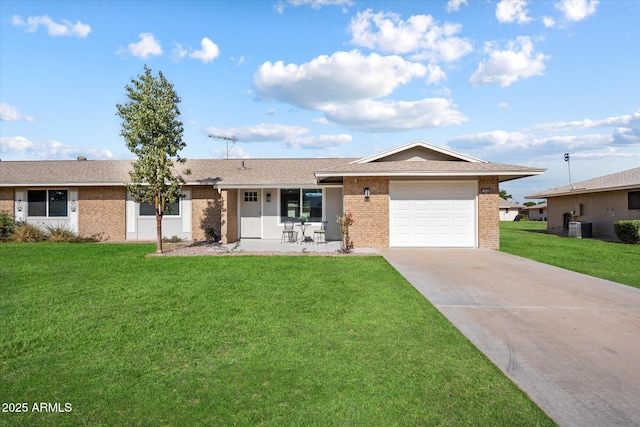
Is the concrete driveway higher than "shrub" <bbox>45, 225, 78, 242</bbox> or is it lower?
lower

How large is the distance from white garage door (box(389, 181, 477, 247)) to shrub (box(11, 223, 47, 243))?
15.5 m

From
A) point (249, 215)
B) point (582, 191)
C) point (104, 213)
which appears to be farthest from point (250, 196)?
point (582, 191)

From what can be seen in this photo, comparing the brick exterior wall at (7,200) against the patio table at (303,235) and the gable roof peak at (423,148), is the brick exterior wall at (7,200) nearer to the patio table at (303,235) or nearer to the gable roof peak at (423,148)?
the patio table at (303,235)

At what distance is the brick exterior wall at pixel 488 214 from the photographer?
1338 cm

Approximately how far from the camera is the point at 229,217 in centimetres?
1547

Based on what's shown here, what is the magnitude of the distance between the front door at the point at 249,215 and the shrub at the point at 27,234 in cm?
894

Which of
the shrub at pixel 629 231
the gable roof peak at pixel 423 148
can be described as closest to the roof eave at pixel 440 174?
the gable roof peak at pixel 423 148

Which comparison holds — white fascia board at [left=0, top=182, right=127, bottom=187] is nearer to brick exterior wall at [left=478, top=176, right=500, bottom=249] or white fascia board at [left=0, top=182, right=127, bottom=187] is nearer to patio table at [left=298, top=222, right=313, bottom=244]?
patio table at [left=298, top=222, right=313, bottom=244]

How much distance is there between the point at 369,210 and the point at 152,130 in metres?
8.28

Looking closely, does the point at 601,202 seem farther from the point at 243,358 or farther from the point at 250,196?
the point at 243,358

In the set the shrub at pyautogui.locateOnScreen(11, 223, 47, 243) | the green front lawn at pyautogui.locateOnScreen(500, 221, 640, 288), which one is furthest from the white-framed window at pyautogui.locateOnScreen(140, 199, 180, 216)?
the green front lawn at pyautogui.locateOnScreen(500, 221, 640, 288)

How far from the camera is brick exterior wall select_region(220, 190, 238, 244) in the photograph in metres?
15.1

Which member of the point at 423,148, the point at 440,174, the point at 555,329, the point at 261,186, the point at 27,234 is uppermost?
the point at 423,148

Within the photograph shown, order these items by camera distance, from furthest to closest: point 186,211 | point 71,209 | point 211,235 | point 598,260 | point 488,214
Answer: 1. point 71,209
2. point 186,211
3. point 211,235
4. point 488,214
5. point 598,260
